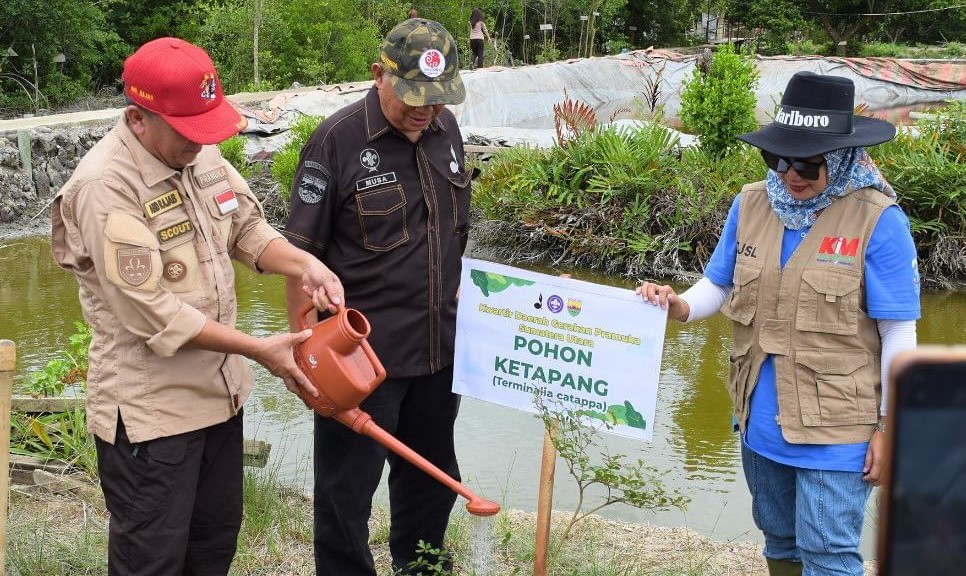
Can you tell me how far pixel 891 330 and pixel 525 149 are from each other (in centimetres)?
744

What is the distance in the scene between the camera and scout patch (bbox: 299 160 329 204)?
2.97 metres

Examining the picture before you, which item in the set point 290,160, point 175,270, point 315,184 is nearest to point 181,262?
point 175,270

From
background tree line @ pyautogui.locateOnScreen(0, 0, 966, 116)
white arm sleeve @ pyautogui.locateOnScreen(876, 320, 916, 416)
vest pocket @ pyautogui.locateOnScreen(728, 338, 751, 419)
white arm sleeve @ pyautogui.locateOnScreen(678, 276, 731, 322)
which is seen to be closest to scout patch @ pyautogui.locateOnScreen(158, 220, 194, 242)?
white arm sleeve @ pyautogui.locateOnScreen(678, 276, 731, 322)

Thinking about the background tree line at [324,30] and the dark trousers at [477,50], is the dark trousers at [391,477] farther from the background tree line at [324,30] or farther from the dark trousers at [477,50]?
the dark trousers at [477,50]

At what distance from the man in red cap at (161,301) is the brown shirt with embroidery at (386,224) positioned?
27cm

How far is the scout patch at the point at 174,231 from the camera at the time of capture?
2527 mm

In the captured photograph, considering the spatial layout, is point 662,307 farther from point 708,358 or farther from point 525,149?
point 525,149

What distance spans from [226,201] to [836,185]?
1.59 m

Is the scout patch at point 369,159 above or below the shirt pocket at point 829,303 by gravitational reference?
above

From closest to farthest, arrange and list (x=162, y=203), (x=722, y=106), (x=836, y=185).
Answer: (x=162, y=203)
(x=836, y=185)
(x=722, y=106)

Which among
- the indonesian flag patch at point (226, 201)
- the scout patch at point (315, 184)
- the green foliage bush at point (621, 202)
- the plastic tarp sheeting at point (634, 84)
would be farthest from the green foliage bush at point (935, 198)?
the plastic tarp sheeting at point (634, 84)

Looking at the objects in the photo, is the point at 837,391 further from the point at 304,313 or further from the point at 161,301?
the point at 161,301

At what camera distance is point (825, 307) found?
2.59 metres

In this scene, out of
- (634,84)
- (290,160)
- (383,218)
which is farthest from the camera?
(634,84)
